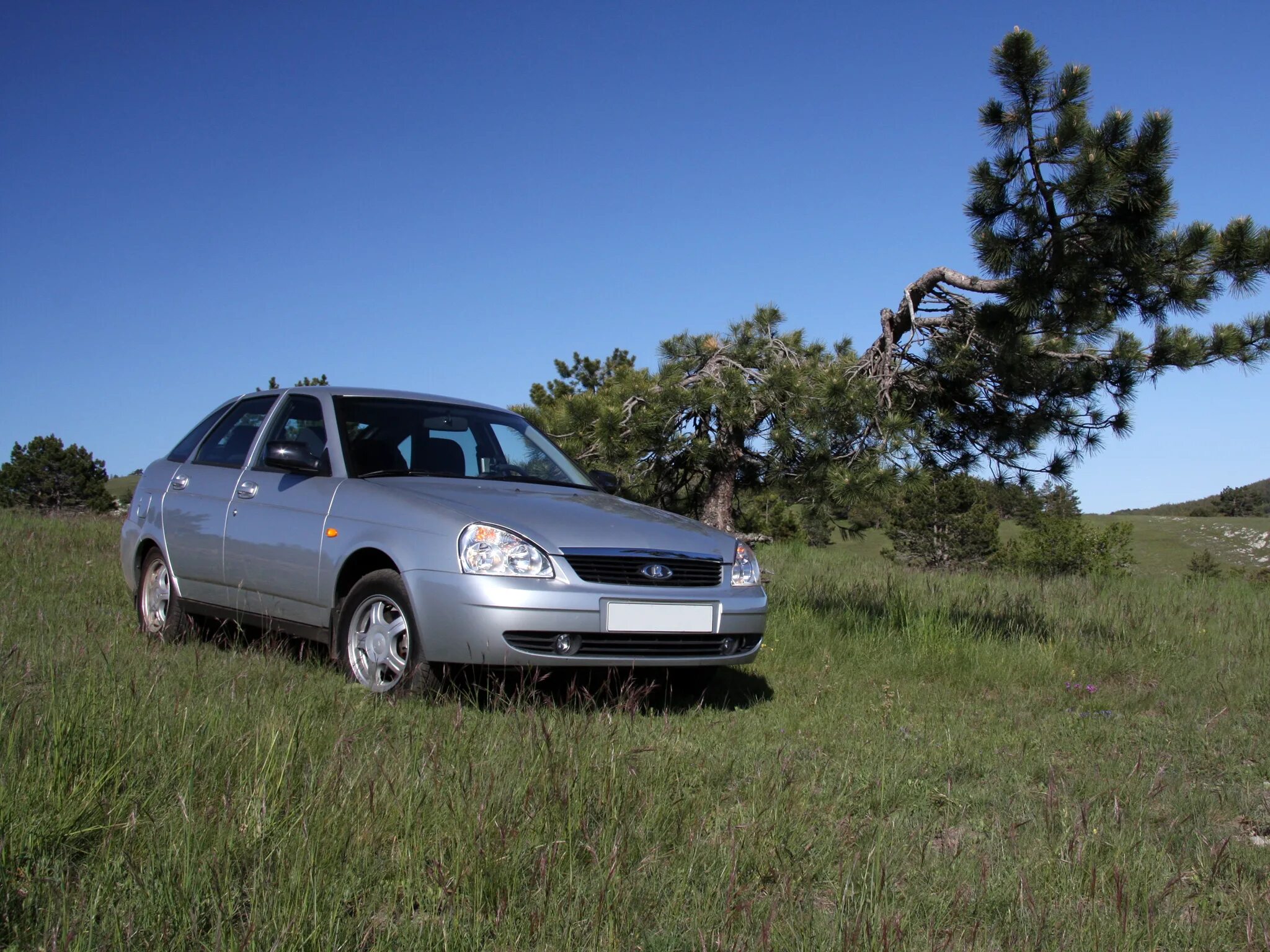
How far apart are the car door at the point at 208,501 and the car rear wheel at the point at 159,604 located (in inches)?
5.4

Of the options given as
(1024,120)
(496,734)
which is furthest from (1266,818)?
(1024,120)

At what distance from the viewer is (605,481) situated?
6.59 m

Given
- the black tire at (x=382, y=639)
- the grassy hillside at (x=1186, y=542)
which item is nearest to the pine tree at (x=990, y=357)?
the black tire at (x=382, y=639)

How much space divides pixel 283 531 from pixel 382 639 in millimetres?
1065

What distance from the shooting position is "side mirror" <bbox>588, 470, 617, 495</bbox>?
21.4ft

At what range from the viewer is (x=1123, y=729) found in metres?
5.07

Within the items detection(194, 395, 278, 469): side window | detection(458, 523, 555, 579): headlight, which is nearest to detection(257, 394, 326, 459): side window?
detection(194, 395, 278, 469): side window

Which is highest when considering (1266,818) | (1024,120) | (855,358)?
(1024,120)

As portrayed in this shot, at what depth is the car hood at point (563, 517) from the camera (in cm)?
479

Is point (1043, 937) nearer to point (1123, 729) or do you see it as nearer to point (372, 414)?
point (1123, 729)

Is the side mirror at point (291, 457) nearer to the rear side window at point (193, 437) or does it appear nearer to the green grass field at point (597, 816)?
the green grass field at point (597, 816)

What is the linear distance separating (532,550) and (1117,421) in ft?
18.0

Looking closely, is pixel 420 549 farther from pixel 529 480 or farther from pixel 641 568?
pixel 529 480

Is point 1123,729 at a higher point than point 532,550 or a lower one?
lower
